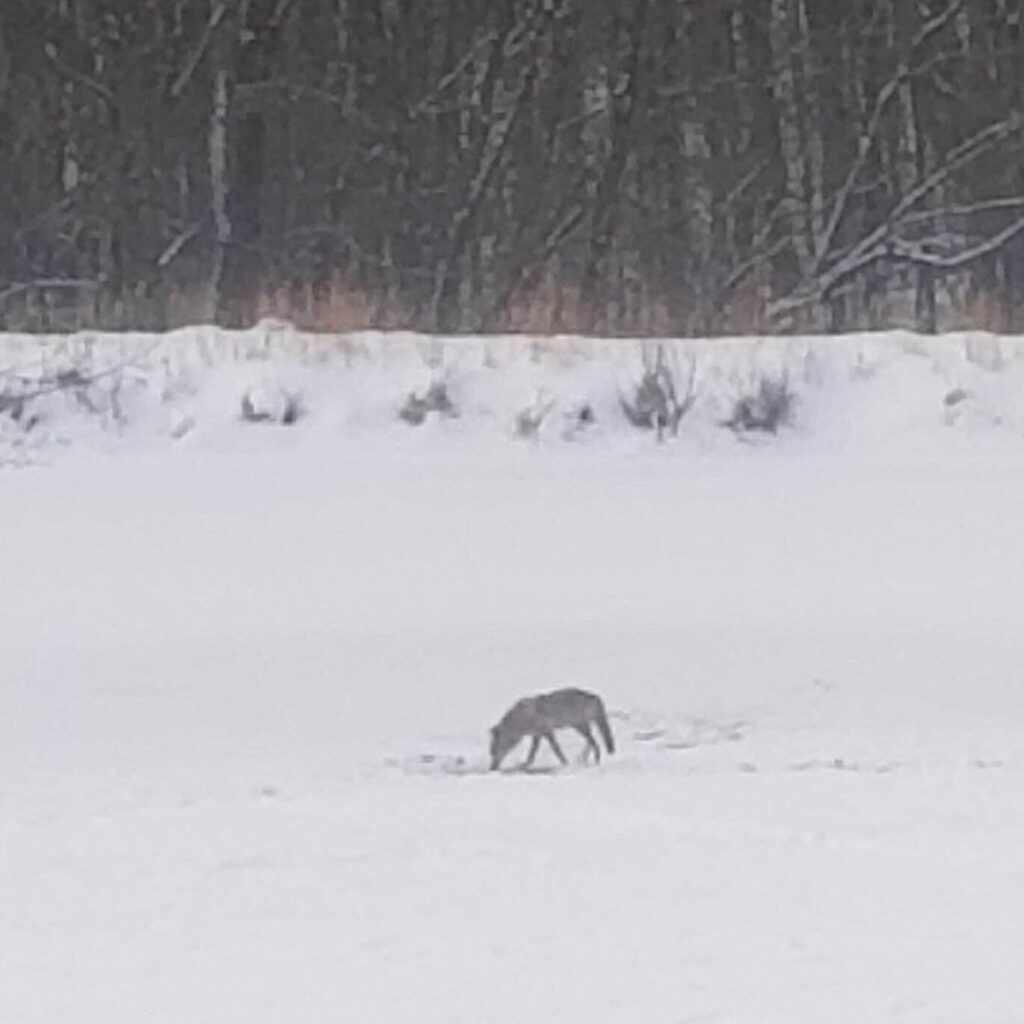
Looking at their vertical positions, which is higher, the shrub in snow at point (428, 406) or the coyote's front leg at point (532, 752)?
the shrub in snow at point (428, 406)

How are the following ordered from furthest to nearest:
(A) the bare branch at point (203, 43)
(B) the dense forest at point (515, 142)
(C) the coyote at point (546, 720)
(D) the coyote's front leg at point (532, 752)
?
(A) the bare branch at point (203, 43)
(B) the dense forest at point (515, 142)
(D) the coyote's front leg at point (532, 752)
(C) the coyote at point (546, 720)

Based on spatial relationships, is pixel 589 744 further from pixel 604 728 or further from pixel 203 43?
pixel 203 43

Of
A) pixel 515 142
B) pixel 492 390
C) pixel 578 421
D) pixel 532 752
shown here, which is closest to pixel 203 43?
pixel 515 142

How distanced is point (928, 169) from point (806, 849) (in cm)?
1718

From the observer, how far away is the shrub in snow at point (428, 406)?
1734 cm

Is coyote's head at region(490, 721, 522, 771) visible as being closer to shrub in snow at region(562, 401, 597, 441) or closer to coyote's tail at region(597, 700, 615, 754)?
coyote's tail at region(597, 700, 615, 754)

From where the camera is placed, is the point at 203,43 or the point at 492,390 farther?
the point at 203,43

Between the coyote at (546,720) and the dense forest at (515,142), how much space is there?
13387 millimetres

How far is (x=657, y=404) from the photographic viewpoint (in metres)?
17.3

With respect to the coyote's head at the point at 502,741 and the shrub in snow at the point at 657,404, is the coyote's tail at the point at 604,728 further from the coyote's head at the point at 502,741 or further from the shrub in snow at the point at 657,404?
the shrub in snow at the point at 657,404

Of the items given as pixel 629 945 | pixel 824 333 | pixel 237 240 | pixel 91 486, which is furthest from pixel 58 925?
pixel 237 240

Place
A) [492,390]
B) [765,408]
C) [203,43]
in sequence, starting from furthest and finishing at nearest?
1. [203,43]
2. [492,390]
3. [765,408]

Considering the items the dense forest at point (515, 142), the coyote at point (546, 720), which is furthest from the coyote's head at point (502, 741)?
the dense forest at point (515, 142)

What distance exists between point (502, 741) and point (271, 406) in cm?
677
